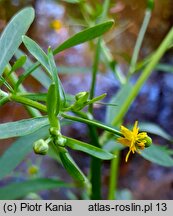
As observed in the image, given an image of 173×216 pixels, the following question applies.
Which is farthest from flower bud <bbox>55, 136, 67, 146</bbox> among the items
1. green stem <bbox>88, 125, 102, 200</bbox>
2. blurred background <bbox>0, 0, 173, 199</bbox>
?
blurred background <bbox>0, 0, 173, 199</bbox>

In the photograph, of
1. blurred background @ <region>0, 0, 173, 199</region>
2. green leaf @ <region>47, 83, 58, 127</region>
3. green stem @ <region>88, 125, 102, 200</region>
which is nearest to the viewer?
green leaf @ <region>47, 83, 58, 127</region>

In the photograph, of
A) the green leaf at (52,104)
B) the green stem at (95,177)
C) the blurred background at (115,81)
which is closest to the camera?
the green leaf at (52,104)

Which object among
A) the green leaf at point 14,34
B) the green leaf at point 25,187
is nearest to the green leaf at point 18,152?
the green leaf at point 25,187

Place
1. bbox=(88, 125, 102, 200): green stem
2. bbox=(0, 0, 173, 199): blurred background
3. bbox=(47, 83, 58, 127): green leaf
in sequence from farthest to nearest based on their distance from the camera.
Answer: bbox=(0, 0, 173, 199): blurred background < bbox=(88, 125, 102, 200): green stem < bbox=(47, 83, 58, 127): green leaf

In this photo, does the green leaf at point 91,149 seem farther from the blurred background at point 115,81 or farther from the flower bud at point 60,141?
the blurred background at point 115,81

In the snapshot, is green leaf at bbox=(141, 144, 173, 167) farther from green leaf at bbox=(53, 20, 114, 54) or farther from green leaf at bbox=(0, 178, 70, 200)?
green leaf at bbox=(53, 20, 114, 54)

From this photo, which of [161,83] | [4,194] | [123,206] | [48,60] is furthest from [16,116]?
Answer: [48,60]
